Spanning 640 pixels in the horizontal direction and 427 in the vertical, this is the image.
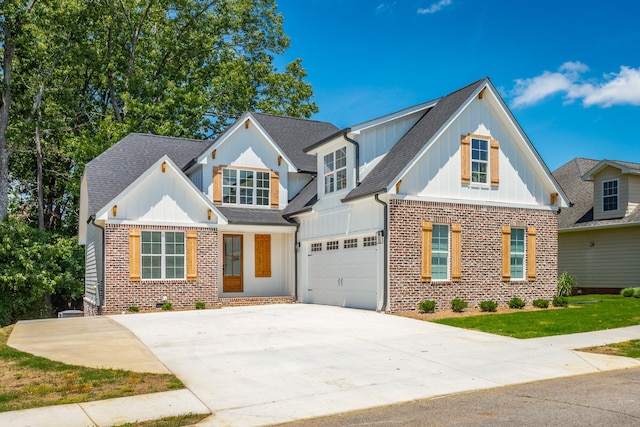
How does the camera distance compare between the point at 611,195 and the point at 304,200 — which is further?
the point at 611,195

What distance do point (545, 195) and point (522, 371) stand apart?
12821 millimetres

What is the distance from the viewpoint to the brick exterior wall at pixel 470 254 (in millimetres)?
18562

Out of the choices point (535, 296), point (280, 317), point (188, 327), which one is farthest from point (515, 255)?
point (188, 327)

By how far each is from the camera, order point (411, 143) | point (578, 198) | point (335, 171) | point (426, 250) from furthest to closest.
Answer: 1. point (578, 198)
2. point (335, 171)
3. point (411, 143)
4. point (426, 250)

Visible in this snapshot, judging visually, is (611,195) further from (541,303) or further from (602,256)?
(541,303)

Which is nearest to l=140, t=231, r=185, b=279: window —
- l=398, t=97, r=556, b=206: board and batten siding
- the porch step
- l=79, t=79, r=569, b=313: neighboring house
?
l=79, t=79, r=569, b=313: neighboring house

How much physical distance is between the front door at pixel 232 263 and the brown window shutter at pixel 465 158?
9.31m

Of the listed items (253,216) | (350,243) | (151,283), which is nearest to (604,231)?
(350,243)

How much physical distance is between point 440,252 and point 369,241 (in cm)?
223

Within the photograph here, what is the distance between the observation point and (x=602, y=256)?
27.8 metres

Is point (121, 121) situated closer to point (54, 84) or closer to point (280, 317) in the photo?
point (54, 84)

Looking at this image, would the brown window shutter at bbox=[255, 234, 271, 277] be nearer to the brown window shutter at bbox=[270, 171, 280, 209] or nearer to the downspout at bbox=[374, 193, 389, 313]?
the brown window shutter at bbox=[270, 171, 280, 209]

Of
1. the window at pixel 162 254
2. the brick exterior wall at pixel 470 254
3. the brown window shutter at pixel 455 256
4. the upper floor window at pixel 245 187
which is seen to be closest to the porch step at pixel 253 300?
the window at pixel 162 254

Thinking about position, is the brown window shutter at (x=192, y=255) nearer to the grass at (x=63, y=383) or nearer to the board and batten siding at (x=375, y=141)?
the board and batten siding at (x=375, y=141)
